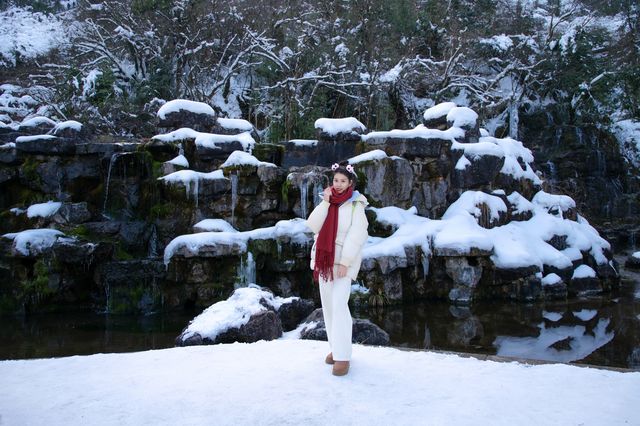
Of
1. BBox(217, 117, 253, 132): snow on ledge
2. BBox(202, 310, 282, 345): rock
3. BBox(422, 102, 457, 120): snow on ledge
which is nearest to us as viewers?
BBox(202, 310, 282, 345): rock

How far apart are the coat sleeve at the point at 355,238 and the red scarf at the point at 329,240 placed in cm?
7

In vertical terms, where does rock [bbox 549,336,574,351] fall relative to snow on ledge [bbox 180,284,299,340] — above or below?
below

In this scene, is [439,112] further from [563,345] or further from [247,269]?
[563,345]

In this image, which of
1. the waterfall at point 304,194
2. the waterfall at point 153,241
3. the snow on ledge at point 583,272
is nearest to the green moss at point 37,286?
the waterfall at point 153,241

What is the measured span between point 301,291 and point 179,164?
361cm

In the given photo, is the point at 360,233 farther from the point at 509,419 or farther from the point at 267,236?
the point at 267,236

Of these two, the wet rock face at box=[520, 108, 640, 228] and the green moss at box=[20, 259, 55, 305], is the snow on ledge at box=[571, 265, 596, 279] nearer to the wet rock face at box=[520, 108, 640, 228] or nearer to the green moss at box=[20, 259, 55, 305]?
the wet rock face at box=[520, 108, 640, 228]

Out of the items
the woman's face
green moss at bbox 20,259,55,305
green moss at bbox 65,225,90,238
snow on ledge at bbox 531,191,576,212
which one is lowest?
green moss at bbox 20,259,55,305

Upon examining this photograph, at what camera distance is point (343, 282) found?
2.97m

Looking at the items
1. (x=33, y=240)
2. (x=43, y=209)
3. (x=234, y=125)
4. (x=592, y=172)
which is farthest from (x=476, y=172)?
(x=43, y=209)

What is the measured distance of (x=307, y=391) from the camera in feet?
8.73

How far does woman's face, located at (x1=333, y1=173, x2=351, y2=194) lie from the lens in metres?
3.05

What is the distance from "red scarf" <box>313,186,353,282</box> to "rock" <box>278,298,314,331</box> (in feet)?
8.89

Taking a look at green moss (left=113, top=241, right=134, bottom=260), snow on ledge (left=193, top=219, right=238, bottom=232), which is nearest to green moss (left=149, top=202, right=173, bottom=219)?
snow on ledge (left=193, top=219, right=238, bottom=232)
